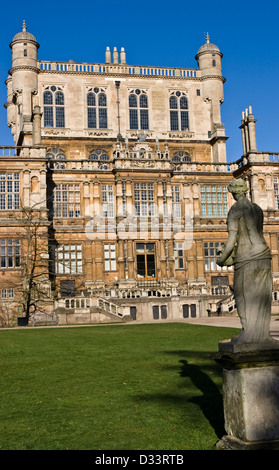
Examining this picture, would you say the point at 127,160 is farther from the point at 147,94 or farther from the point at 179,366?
the point at 179,366

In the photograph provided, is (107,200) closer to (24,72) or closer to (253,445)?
(24,72)

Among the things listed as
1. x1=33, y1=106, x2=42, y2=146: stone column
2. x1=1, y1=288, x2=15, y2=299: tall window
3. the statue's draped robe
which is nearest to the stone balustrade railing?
x1=33, y1=106, x2=42, y2=146: stone column

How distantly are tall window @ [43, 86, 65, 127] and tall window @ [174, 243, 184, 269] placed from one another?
17.3 m

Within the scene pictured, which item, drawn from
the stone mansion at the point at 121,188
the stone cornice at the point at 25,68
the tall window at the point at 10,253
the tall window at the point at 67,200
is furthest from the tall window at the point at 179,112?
the tall window at the point at 10,253

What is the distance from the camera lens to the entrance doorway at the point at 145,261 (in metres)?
48.0

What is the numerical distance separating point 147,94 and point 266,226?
752 inches

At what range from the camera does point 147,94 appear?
56656 millimetres

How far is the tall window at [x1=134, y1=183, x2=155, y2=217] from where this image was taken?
160 feet

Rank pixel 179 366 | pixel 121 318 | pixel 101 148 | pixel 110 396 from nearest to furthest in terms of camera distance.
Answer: pixel 110 396, pixel 179 366, pixel 121 318, pixel 101 148

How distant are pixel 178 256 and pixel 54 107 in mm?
19904

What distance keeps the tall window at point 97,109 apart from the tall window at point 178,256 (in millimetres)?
15069

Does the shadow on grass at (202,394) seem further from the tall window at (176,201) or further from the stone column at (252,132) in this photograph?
the stone column at (252,132)
